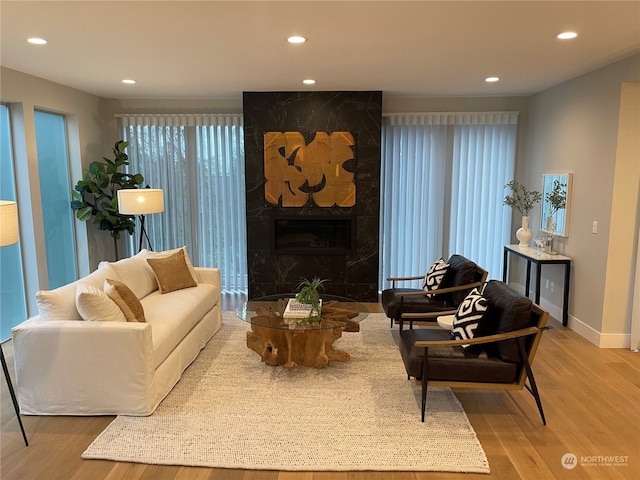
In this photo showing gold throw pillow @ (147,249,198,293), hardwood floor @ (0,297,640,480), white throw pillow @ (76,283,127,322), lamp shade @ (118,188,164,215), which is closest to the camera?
hardwood floor @ (0,297,640,480)

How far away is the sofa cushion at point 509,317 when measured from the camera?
2.89m

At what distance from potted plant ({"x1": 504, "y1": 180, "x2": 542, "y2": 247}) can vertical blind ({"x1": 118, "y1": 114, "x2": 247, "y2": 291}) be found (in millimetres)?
3661

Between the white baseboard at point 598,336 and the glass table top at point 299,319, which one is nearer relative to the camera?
the glass table top at point 299,319

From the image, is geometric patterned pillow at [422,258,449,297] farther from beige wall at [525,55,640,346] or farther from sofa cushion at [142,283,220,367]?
sofa cushion at [142,283,220,367]

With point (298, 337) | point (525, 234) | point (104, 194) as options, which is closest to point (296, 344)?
point (298, 337)

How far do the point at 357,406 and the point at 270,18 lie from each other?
274 centimetres

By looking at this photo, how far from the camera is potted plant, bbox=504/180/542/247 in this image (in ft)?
17.8

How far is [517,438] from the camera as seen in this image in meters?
2.78

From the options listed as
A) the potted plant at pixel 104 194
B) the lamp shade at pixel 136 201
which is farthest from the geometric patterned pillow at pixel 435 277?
the potted plant at pixel 104 194

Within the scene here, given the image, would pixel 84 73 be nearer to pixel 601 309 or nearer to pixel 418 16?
pixel 418 16

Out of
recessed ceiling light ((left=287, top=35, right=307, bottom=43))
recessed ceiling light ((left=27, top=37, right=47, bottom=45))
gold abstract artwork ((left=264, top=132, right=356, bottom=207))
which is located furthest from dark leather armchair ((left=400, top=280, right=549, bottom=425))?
recessed ceiling light ((left=27, top=37, right=47, bottom=45))

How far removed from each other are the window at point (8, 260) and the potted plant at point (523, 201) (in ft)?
18.8

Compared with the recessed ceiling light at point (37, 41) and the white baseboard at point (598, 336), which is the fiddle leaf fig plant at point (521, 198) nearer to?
the white baseboard at point (598, 336)

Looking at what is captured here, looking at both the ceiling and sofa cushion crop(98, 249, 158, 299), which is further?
sofa cushion crop(98, 249, 158, 299)
